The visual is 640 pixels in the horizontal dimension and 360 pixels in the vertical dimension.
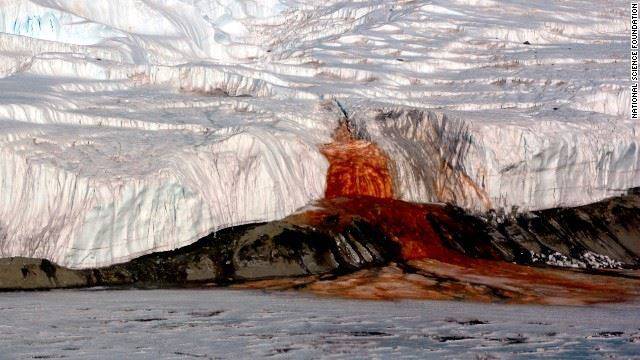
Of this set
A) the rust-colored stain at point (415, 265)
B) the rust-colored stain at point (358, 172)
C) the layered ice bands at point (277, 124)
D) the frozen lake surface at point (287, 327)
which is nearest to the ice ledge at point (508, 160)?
the layered ice bands at point (277, 124)

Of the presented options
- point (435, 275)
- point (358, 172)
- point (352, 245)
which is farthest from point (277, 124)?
point (435, 275)

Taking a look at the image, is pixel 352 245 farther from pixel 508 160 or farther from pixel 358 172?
pixel 508 160

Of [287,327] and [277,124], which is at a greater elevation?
[277,124]

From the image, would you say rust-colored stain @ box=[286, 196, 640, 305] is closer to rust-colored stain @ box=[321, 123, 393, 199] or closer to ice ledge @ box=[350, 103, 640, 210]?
rust-colored stain @ box=[321, 123, 393, 199]

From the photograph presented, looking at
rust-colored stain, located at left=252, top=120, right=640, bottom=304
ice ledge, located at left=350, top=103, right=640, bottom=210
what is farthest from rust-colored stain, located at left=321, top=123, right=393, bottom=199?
ice ledge, located at left=350, top=103, right=640, bottom=210

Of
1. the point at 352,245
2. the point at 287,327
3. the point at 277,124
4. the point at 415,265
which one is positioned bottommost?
the point at 287,327

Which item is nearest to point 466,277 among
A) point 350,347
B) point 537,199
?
point 537,199

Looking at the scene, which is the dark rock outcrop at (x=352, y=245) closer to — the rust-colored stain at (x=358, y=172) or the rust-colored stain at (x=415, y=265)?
the rust-colored stain at (x=415, y=265)
